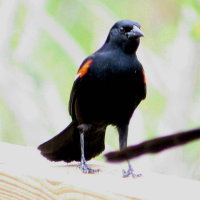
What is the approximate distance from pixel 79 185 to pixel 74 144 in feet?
3.86

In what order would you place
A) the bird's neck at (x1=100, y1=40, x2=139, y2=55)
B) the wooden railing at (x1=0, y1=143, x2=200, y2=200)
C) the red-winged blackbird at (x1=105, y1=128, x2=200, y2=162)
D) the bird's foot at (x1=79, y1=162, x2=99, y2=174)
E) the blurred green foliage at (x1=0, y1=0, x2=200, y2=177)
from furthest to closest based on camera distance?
the blurred green foliage at (x1=0, y1=0, x2=200, y2=177), the bird's neck at (x1=100, y1=40, x2=139, y2=55), the bird's foot at (x1=79, y1=162, x2=99, y2=174), the wooden railing at (x1=0, y1=143, x2=200, y2=200), the red-winged blackbird at (x1=105, y1=128, x2=200, y2=162)

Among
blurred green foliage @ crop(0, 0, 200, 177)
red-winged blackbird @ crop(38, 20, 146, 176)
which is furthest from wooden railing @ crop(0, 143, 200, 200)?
blurred green foliage @ crop(0, 0, 200, 177)

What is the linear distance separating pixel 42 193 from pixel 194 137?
132 cm

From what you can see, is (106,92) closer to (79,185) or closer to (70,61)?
(79,185)

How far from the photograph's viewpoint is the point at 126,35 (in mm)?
2668

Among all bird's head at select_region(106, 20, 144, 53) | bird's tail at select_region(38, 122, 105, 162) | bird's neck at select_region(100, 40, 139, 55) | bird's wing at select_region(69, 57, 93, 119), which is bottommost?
bird's tail at select_region(38, 122, 105, 162)

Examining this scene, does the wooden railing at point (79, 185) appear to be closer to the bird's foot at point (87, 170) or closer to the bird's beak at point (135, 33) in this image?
the bird's foot at point (87, 170)

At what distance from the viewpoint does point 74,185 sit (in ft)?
5.42

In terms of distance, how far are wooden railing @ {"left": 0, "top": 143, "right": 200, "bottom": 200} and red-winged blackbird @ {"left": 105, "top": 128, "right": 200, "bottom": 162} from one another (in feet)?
3.43

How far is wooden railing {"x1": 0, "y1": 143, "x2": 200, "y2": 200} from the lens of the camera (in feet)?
5.02

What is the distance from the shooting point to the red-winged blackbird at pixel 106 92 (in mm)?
2557

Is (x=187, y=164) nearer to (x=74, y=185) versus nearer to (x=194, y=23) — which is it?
(x=194, y=23)

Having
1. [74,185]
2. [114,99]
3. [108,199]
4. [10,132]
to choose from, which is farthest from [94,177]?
[10,132]

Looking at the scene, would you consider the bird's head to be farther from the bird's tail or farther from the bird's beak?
the bird's tail
